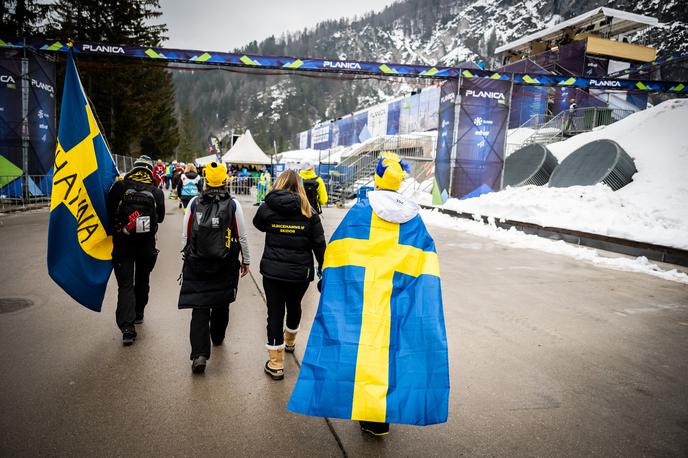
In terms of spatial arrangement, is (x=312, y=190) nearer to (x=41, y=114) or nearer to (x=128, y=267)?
(x=128, y=267)

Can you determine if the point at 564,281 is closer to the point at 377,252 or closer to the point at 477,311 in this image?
the point at 477,311

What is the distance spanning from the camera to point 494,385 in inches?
136

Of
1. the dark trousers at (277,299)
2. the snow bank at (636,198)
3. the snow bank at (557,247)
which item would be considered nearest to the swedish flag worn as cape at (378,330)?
the dark trousers at (277,299)

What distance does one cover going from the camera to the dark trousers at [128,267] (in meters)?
4.06

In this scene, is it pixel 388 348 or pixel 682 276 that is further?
pixel 682 276

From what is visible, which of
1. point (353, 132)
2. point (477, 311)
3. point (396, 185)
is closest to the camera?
point (396, 185)

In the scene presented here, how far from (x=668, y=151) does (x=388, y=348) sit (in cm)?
1627

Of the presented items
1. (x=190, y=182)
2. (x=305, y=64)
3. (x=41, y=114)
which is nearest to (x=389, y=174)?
(x=190, y=182)

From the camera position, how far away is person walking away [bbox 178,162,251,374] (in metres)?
3.36

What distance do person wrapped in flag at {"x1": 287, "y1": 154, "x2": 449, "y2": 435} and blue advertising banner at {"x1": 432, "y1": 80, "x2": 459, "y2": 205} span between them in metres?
16.0

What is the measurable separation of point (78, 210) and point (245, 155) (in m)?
25.5

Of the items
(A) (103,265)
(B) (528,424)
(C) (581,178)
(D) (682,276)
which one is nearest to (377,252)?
(B) (528,424)

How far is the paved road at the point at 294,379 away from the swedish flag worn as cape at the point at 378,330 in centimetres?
38

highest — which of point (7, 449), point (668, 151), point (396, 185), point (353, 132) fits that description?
point (353, 132)
